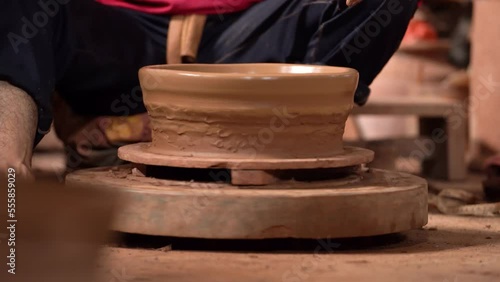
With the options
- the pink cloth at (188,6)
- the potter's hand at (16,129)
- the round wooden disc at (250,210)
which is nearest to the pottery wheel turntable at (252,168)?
the round wooden disc at (250,210)

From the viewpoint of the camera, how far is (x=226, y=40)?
12.6 ft

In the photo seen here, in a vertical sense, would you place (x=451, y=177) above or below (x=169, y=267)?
below

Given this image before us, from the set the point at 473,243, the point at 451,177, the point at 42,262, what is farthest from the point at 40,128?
the point at 451,177

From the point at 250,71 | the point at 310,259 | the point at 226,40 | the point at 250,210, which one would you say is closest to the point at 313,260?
the point at 310,259

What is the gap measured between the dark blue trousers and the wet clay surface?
2.75ft

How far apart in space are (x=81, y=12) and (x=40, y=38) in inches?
15.6

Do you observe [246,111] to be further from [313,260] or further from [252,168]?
[313,260]

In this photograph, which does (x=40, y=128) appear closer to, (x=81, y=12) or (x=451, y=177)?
(x=81, y=12)

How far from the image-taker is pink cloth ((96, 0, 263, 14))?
12.5 ft

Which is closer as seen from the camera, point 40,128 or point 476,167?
point 40,128

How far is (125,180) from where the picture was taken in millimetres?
2967

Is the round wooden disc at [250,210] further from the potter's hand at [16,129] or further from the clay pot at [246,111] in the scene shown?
the potter's hand at [16,129]

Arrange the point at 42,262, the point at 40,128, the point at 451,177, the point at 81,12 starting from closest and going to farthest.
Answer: the point at 42,262 → the point at 40,128 → the point at 81,12 → the point at 451,177

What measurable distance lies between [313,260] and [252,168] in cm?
32
